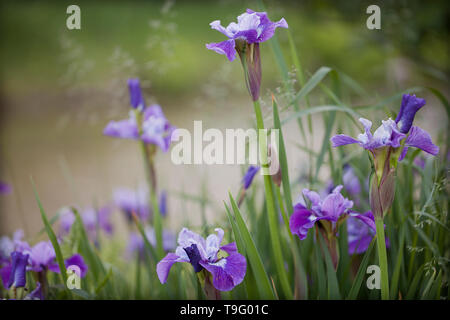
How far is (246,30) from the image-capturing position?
42cm

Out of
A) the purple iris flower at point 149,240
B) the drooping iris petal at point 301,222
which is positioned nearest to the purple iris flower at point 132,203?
the purple iris flower at point 149,240

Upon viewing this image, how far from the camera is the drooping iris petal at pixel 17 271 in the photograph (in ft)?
1.59

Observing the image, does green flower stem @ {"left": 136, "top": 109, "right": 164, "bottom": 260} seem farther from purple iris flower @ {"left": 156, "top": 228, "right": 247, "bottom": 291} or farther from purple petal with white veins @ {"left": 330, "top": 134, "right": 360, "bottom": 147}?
purple petal with white veins @ {"left": 330, "top": 134, "right": 360, "bottom": 147}

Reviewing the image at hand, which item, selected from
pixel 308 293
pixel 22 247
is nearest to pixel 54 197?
pixel 22 247

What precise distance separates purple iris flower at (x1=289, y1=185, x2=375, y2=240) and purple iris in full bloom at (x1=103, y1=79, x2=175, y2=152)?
228 millimetres

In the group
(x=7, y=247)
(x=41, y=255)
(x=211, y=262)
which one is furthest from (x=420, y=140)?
(x=7, y=247)

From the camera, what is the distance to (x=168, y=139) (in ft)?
2.01

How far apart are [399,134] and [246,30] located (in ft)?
0.61

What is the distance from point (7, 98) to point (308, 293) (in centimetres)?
349

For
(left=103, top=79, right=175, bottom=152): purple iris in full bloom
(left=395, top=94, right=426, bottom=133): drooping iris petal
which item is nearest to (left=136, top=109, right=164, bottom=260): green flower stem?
(left=103, top=79, right=175, bottom=152): purple iris in full bloom

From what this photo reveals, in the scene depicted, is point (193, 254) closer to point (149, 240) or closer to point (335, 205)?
point (335, 205)

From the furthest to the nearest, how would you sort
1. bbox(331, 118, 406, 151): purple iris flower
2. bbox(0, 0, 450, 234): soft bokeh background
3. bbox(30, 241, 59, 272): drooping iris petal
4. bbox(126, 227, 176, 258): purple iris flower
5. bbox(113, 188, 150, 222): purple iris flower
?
1. bbox(0, 0, 450, 234): soft bokeh background
2. bbox(113, 188, 150, 222): purple iris flower
3. bbox(126, 227, 176, 258): purple iris flower
4. bbox(30, 241, 59, 272): drooping iris petal
5. bbox(331, 118, 406, 151): purple iris flower

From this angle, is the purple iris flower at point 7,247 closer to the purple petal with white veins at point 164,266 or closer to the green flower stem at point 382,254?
the purple petal with white veins at point 164,266

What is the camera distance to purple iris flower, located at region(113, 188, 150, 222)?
936 millimetres
